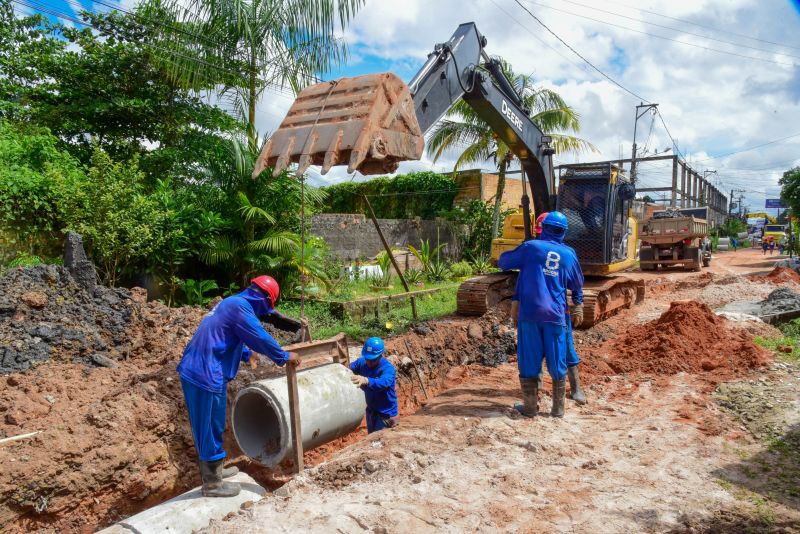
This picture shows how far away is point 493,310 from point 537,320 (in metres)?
4.68

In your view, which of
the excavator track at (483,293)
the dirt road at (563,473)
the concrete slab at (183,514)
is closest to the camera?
the dirt road at (563,473)

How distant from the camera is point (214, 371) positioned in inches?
179

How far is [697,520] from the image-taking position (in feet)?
11.9

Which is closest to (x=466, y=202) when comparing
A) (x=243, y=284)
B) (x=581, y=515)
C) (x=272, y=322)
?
(x=243, y=284)

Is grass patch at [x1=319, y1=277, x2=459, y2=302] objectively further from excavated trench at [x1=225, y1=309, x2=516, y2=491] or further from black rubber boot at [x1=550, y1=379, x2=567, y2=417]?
black rubber boot at [x1=550, y1=379, x2=567, y2=417]

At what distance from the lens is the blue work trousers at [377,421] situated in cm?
621

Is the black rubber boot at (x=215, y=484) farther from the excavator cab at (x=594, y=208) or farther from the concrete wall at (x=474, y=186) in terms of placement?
the concrete wall at (x=474, y=186)

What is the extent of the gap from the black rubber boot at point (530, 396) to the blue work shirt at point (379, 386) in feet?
4.61

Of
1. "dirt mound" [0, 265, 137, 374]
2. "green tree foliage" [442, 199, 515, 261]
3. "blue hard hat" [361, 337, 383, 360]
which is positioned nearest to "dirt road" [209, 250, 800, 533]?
"blue hard hat" [361, 337, 383, 360]

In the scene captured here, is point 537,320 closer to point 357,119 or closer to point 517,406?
point 517,406

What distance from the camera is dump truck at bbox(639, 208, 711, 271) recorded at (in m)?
21.1

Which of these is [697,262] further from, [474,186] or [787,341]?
[787,341]

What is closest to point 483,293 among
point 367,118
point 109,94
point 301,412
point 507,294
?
point 507,294

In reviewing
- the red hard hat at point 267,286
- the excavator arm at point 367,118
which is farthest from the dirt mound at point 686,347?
the red hard hat at point 267,286
